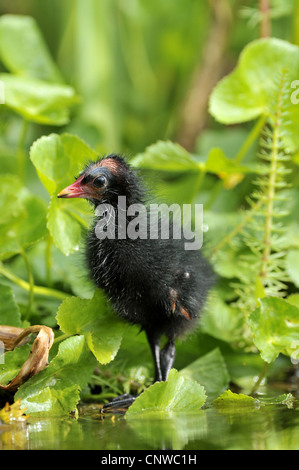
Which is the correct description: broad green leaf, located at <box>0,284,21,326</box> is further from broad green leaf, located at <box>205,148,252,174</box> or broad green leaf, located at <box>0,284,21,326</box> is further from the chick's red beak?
broad green leaf, located at <box>205,148,252,174</box>

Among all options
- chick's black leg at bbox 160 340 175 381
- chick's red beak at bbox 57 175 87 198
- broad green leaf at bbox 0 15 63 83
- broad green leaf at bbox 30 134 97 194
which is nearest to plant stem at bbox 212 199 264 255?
chick's black leg at bbox 160 340 175 381

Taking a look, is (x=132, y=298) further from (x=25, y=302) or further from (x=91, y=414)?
(x=25, y=302)

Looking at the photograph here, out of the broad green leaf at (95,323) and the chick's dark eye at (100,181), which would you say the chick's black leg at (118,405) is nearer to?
the broad green leaf at (95,323)

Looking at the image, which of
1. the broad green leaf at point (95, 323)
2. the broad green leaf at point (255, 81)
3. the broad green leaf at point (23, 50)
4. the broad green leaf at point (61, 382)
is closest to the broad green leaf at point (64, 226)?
the broad green leaf at point (95, 323)

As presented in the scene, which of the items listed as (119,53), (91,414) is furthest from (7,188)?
(119,53)

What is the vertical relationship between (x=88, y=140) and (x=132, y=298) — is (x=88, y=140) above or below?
above

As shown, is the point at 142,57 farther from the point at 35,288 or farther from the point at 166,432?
the point at 166,432
